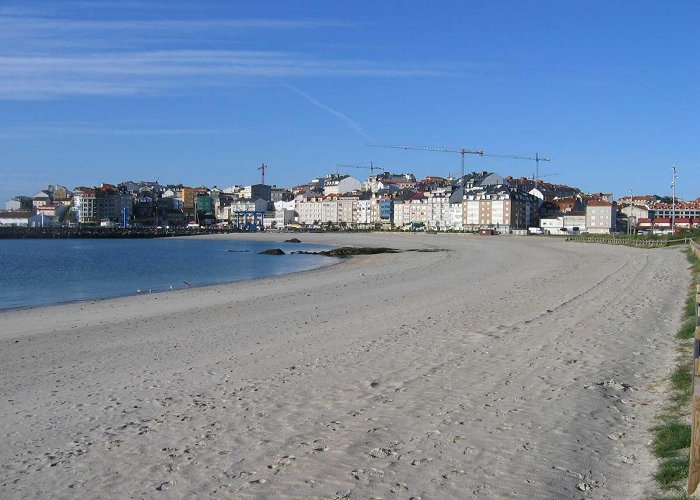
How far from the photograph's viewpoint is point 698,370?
3816 millimetres

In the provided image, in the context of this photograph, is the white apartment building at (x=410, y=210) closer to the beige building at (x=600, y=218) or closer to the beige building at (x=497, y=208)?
the beige building at (x=497, y=208)

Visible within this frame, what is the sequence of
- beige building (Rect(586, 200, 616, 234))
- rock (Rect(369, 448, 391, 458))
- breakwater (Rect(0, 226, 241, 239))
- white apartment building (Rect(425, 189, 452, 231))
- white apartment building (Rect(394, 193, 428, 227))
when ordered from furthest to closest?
white apartment building (Rect(394, 193, 428, 227)) < white apartment building (Rect(425, 189, 452, 231)) < breakwater (Rect(0, 226, 241, 239)) < beige building (Rect(586, 200, 616, 234)) < rock (Rect(369, 448, 391, 458))

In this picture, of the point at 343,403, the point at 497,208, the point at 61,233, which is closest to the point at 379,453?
the point at 343,403

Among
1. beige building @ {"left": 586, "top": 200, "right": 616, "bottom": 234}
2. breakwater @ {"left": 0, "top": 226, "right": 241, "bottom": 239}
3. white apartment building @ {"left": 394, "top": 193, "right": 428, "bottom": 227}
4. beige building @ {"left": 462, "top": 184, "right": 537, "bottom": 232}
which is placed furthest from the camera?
white apartment building @ {"left": 394, "top": 193, "right": 428, "bottom": 227}

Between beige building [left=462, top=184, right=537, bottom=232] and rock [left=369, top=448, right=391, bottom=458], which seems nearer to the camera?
rock [left=369, top=448, right=391, bottom=458]

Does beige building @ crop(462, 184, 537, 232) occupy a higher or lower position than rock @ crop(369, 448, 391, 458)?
higher

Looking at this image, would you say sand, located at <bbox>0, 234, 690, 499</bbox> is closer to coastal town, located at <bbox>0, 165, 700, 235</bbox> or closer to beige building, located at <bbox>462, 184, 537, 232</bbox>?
coastal town, located at <bbox>0, 165, 700, 235</bbox>

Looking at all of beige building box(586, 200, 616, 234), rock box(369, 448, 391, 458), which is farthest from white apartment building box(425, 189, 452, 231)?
rock box(369, 448, 391, 458)

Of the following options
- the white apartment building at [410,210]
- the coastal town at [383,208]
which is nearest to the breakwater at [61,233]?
the coastal town at [383,208]

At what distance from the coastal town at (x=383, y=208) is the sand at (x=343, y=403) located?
8029 centimetres

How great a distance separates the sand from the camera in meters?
4.73

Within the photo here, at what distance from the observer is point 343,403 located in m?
6.58

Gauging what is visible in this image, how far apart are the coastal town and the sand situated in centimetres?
8029

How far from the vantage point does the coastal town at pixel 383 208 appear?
105m
